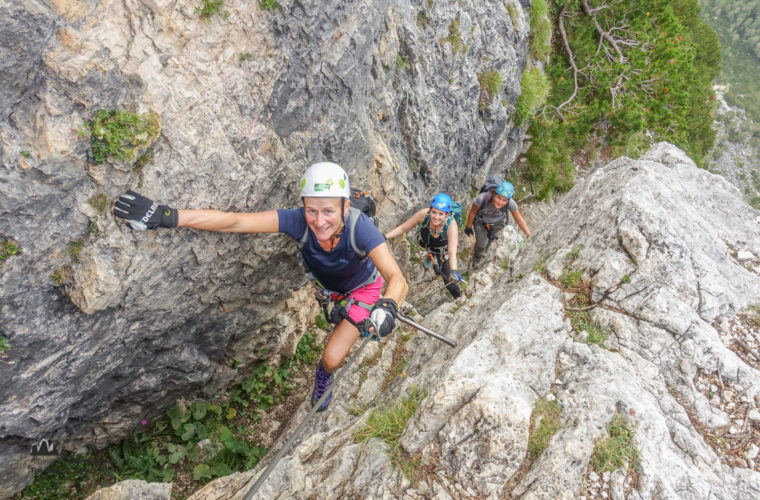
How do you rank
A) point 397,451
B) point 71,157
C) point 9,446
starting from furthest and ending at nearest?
point 9,446, point 397,451, point 71,157

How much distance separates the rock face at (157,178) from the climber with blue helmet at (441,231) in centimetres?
153

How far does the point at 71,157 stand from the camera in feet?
14.0

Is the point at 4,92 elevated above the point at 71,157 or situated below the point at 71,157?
above

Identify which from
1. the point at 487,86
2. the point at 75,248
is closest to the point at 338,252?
the point at 75,248

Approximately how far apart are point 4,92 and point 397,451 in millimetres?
5318

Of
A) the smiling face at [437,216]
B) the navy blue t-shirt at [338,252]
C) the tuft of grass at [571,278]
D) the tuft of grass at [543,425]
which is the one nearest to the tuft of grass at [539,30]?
the smiling face at [437,216]

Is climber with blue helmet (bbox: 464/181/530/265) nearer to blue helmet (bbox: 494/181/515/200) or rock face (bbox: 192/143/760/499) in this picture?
blue helmet (bbox: 494/181/515/200)

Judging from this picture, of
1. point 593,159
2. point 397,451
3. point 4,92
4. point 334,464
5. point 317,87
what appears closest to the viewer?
point 4,92

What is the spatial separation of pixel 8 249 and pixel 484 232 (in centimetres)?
981

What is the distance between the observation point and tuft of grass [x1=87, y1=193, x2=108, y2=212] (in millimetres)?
4578

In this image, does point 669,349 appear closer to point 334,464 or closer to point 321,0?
point 334,464

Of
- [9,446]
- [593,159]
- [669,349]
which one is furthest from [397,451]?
[593,159]

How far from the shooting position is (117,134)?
439 cm

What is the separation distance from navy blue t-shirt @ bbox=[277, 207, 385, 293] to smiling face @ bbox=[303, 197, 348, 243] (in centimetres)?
17
